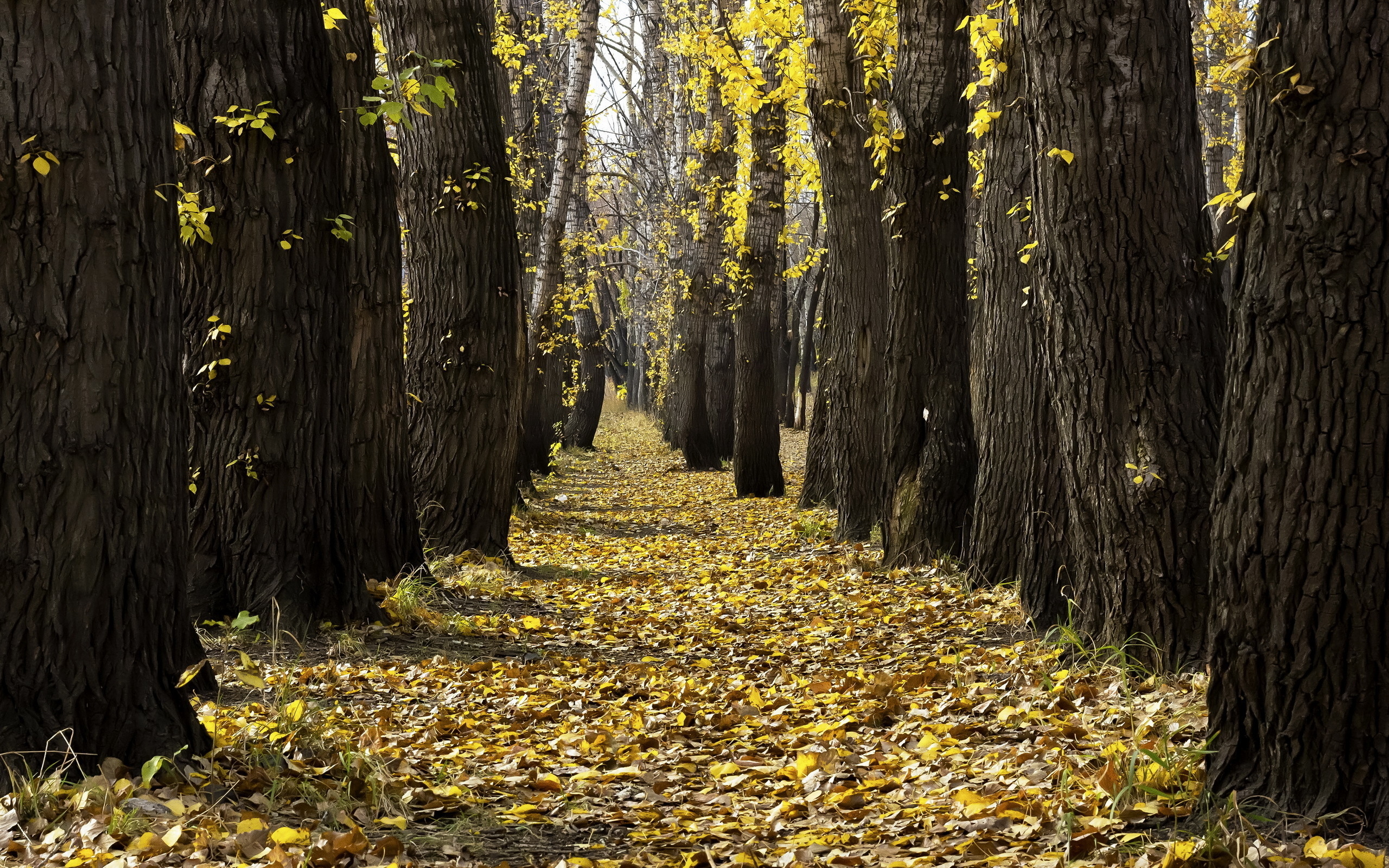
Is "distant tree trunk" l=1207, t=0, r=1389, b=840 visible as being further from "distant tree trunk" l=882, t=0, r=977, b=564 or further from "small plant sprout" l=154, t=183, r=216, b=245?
"distant tree trunk" l=882, t=0, r=977, b=564

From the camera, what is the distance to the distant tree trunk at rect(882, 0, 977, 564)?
27.0ft

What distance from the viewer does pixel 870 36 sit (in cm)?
979

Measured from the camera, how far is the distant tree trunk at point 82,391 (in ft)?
11.2

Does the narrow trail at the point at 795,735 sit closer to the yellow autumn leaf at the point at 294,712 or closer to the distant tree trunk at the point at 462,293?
the yellow autumn leaf at the point at 294,712

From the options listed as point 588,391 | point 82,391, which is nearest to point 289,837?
point 82,391

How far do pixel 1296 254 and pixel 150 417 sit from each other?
138 inches

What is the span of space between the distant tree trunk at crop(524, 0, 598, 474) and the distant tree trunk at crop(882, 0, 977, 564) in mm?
4485

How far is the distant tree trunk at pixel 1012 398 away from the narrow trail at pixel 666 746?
1.15 ft

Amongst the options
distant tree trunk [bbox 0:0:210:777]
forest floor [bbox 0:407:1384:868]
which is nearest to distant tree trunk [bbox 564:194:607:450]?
forest floor [bbox 0:407:1384:868]

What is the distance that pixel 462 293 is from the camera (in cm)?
880

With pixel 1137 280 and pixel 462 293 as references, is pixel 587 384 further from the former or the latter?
pixel 1137 280

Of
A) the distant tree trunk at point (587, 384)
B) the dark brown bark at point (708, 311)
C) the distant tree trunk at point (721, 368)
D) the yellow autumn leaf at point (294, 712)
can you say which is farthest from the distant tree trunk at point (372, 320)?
the distant tree trunk at point (587, 384)

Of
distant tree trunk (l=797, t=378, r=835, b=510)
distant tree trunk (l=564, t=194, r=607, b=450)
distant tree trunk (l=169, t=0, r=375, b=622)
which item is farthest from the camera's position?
distant tree trunk (l=564, t=194, r=607, b=450)

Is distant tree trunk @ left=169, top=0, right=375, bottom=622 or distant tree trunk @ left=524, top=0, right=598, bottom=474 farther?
distant tree trunk @ left=524, top=0, right=598, bottom=474
